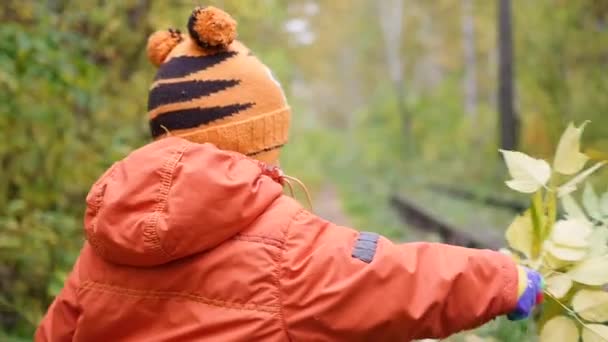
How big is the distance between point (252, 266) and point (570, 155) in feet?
3.20

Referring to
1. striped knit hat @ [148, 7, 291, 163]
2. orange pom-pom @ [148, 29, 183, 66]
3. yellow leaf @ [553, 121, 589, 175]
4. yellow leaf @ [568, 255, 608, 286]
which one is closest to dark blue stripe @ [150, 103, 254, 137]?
striped knit hat @ [148, 7, 291, 163]

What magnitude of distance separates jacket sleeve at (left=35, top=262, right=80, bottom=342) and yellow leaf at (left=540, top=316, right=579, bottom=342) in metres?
1.33

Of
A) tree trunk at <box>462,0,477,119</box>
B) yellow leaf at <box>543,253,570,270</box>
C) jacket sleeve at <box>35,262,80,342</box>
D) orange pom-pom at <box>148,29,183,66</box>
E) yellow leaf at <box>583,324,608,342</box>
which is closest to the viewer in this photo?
yellow leaf at <box>583,324,608,342</box>

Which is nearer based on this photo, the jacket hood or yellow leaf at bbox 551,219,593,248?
the jacket hood

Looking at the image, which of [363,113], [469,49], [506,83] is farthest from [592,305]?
[363,113]

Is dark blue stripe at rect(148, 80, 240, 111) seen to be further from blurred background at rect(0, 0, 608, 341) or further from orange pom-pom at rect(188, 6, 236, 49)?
blurred background at rect(0, 0, 608, 341)

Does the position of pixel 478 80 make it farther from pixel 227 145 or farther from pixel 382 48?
pixel 227 145

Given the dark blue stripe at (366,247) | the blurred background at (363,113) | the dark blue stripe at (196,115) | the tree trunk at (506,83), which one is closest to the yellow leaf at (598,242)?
the blurred background at (363,113)

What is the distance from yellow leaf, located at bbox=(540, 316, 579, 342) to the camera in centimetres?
210

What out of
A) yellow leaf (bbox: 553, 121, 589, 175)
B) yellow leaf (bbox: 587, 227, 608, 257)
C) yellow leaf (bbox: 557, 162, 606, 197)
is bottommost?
yellow leaf (bbox: 587, 227, 608, 257)

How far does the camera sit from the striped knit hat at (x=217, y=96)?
7.38 ft

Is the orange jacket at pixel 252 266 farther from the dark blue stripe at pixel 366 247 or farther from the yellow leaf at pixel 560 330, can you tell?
the yellow leaf at pixel 560 330

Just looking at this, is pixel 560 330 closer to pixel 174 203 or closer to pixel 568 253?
pixel 568 253

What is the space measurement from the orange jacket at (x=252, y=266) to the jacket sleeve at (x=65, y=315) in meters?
0.28
